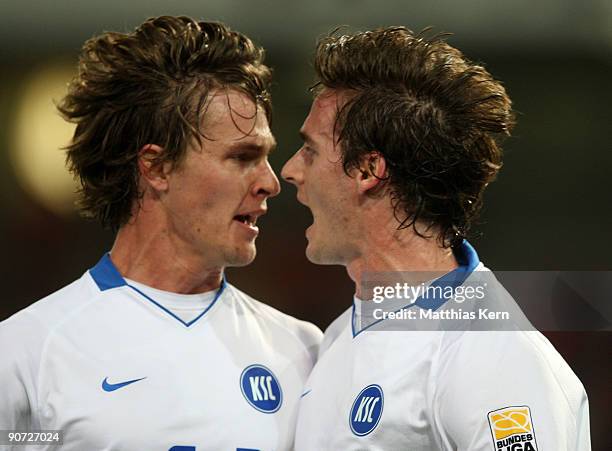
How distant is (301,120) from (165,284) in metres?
3.35

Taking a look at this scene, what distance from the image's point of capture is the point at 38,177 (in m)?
6.32

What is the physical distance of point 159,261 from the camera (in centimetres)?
316

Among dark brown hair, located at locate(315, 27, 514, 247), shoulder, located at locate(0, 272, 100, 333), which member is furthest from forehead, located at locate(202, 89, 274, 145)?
shoulder, located at locate(0, 272, 100, 333)

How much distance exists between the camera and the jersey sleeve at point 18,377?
2.80 meters

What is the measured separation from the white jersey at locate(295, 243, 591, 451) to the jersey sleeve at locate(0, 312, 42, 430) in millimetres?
879

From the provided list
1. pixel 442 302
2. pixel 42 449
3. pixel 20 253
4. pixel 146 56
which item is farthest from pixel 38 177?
pixel 442 302

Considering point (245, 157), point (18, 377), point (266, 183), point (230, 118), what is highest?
point (230, 118)

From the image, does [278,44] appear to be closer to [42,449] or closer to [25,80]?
[25,80]

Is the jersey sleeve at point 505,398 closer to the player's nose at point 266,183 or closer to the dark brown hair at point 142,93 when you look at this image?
the player's nose at point 266,183

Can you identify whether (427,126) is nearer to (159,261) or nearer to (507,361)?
(507,361)

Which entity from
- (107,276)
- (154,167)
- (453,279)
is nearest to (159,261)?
(107,276)

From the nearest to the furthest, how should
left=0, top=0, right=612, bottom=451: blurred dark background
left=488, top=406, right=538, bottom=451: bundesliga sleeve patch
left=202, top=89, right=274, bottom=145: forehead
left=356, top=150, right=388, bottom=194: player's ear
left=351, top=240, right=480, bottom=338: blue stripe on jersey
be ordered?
left=488, top=406, right=538, bottom=451: bundesliga sleeve patch
left=351, top=240, right=480, bottom=338: blue stripe on jersey
left=356, top=150, right=388, bottom=194: player's ear
left=202, top=89, right=274, bottom=145: forehead
left=0, top=0, right=612, bottom=451: blurred dark background

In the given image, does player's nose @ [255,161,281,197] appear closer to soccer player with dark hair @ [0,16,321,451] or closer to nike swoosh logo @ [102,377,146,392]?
soccer player with dark hair @ [0,16,321,451]

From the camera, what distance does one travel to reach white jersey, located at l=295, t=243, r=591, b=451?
2477 millimetres
